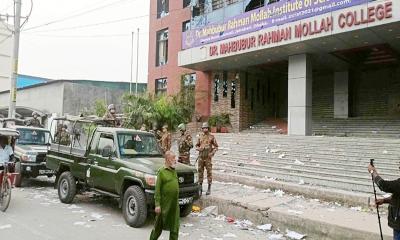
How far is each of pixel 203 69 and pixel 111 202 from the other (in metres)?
14.2

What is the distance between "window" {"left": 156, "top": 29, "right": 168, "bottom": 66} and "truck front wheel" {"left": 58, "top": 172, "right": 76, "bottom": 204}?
1797 centimetres

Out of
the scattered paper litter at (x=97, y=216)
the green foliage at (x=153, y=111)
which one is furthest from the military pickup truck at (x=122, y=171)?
the green foliage at (x=153, y=111)

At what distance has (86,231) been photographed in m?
7.41

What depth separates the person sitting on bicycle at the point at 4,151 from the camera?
30.6 feet

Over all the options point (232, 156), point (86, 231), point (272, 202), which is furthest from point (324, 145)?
point (86, 231)

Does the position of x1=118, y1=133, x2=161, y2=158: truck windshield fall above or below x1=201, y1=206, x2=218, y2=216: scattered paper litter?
above

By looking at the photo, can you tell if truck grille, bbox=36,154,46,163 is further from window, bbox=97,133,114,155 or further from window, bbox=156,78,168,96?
window, bbox=156,78,168,96

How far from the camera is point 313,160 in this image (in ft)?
42.4

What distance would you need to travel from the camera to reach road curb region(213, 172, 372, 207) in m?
9.05

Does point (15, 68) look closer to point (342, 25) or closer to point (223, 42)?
point (223, 42)

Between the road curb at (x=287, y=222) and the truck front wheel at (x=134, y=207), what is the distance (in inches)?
95.8

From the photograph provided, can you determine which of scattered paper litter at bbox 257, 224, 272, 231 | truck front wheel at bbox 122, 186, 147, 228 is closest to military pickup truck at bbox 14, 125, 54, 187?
truck front wheel at bbox 122, 186, 147, 228

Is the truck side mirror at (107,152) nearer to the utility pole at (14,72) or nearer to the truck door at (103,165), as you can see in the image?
the truck door at (103,165)

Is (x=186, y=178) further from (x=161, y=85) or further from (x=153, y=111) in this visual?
(x=161, y=85)
